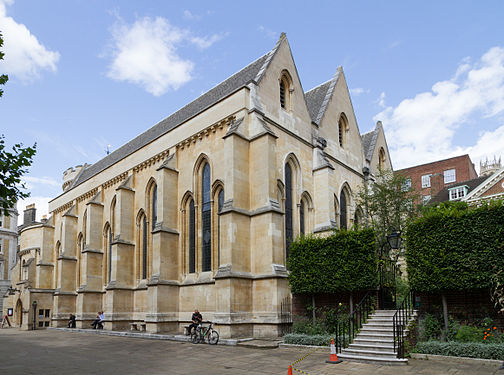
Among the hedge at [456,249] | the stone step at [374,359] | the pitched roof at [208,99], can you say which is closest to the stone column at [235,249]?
the pitched roof at [208,99]

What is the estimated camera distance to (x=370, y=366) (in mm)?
12555

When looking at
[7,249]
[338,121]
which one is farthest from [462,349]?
[7,249]

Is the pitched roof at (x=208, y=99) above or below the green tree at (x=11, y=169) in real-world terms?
above

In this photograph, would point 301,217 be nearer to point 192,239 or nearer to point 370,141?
point 192,239

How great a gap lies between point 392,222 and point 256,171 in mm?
9153

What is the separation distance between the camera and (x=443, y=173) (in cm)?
5038

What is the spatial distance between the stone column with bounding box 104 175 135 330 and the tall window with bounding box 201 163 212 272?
7.69 m

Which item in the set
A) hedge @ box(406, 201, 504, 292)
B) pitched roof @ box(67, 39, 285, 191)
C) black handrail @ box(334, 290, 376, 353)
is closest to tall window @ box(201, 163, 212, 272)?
pitched roof @ box(67, 39, 285, 191)

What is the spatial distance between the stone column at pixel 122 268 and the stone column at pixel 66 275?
9648 millimetres

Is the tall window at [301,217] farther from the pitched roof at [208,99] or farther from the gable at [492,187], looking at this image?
the gable at [492,187]

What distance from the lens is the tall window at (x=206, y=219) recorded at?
23453 mm

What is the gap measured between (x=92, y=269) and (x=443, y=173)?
3973 cm

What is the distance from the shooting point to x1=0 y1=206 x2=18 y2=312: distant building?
5428 centimetres

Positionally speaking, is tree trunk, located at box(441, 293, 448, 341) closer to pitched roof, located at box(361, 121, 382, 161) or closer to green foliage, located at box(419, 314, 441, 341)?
green foliage, located at box(419, 314, 441, 341)
